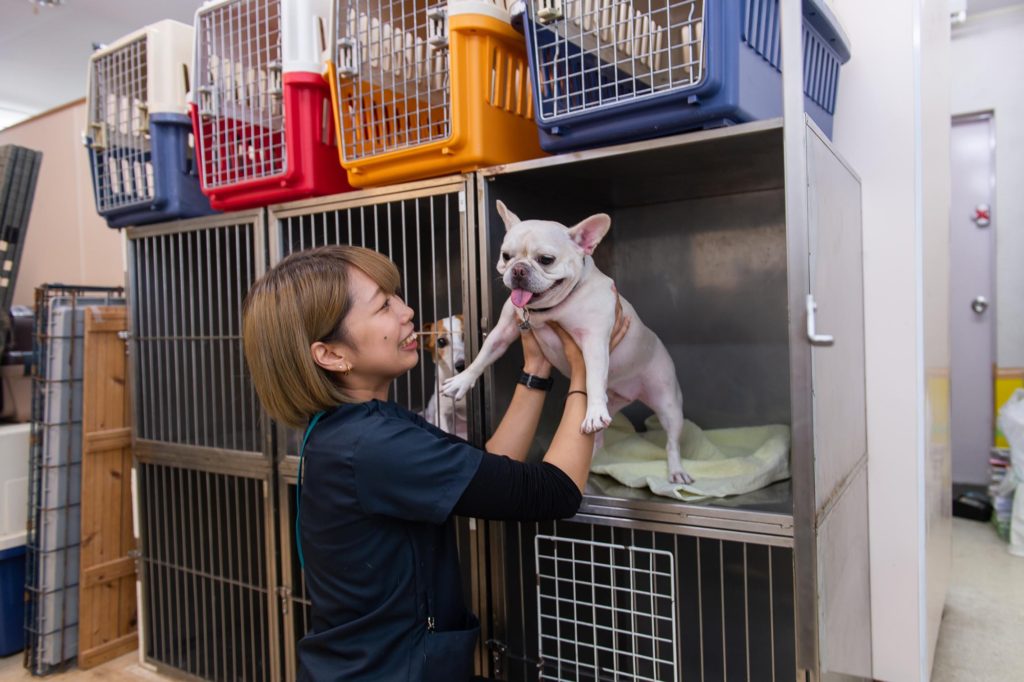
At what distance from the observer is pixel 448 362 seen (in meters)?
1.63

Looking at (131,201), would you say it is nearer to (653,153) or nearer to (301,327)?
(301,327)

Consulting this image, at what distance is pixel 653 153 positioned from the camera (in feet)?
4.43

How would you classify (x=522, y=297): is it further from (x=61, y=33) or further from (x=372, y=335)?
(x=61, y=33)

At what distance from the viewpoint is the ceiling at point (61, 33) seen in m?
2.85

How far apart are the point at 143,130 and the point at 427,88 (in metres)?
0.92

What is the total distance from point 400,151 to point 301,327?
22.9 inches

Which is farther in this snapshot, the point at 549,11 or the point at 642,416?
the point at 642,416

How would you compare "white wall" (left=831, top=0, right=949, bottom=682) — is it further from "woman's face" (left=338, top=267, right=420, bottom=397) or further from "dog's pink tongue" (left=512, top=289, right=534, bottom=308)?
"woman's face" (left=338, top=267, right=420, bottom=397)

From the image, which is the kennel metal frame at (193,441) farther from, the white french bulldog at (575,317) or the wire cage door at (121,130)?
the white french bulldog at (575,317)

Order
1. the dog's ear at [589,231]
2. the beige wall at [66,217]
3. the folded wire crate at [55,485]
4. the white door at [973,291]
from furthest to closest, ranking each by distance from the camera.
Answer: the white door at [973,291] → the beige wall at [66,217] → the folded wire crate at [55,485] → the dog's ear at [589,231]

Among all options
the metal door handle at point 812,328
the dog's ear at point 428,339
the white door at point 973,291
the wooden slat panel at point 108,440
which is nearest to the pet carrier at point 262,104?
the dog's ear at point 428,339

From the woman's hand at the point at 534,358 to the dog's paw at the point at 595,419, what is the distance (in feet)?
0.62

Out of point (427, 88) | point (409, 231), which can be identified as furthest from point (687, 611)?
point (427, 88)

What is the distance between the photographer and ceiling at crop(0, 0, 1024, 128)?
9.36 ft
